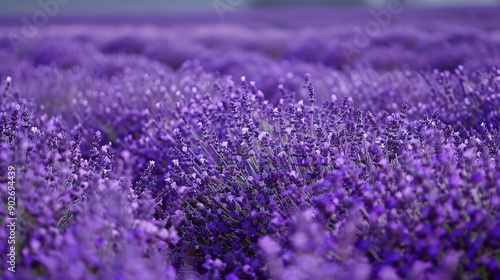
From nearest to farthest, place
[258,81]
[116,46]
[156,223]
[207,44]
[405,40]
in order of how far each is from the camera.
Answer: [156,223], [258,81], [405,40], [116,46], [207,44]

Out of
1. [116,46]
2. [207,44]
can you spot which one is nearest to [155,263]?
[116,46]

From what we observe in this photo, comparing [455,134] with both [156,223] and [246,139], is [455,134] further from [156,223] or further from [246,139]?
[156,223]

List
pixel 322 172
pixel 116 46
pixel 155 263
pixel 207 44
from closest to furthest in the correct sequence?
pixel 155 263 < pixel 322 172 < pixel 116 46 < pixel 207 44

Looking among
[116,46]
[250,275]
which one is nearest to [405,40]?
[116,46]

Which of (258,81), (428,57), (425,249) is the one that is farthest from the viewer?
(428,57)

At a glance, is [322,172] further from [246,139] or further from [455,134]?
[455,134]

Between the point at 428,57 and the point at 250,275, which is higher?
the point at 428,57

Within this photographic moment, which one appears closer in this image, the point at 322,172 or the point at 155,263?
the point at 155,263

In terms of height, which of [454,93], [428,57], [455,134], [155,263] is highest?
[428,57]

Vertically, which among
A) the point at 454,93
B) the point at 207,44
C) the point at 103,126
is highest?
the point at 207,44
